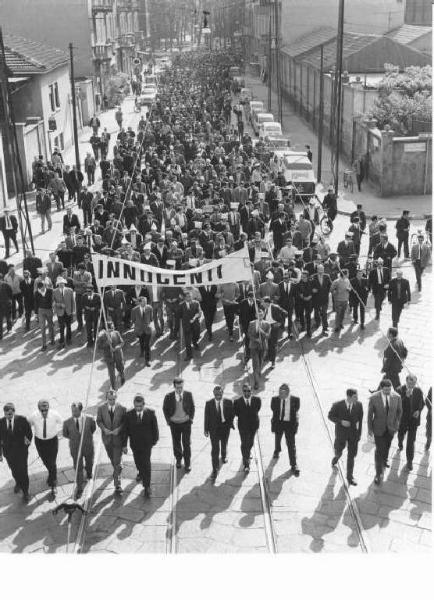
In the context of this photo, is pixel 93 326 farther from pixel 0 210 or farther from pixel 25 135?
pixel 25 135

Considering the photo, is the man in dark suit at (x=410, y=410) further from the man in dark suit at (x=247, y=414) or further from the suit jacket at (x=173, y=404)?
the suit jacket at (x=173, y=404)

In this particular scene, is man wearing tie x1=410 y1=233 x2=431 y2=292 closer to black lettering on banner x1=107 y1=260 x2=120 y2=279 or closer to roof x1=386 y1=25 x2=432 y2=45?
black lettering on banner x1=107 y1=260 x2=120 y2=279

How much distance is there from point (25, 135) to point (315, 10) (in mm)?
35885

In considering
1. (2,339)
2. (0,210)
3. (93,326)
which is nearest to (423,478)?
(93,326)

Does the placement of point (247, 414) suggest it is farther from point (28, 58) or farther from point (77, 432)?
point (28, 58)

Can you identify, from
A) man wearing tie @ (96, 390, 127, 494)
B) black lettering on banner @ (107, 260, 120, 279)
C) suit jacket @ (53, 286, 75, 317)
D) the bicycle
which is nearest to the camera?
man wearing tie @ (96, 390, 127, 494)

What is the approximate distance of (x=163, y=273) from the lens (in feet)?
37.3

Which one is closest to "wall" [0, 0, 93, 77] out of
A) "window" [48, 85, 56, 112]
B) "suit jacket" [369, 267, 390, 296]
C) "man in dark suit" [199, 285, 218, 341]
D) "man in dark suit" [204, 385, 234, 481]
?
"window" [48, 85, 56, 112]

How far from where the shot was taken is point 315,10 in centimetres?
5659

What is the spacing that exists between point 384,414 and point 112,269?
472 cm

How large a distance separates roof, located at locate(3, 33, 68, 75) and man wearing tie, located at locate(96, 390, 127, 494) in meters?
23.8

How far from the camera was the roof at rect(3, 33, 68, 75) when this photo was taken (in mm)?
30375

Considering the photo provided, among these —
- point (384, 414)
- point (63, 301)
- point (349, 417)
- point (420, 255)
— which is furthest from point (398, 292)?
point (63, 301)

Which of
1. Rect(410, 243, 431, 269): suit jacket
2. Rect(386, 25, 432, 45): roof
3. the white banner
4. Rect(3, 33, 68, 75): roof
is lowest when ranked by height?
Rect(410, 243, 431, 269): suit jacket
